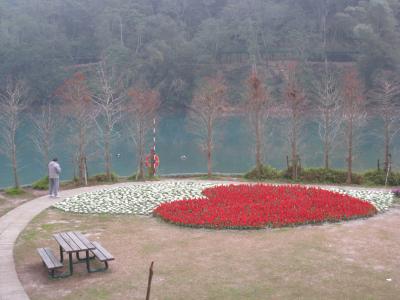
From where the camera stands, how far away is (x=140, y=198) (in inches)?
677

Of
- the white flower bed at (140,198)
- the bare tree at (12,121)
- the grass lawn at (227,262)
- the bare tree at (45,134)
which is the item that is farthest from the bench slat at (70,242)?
the bare tree at (45,134)

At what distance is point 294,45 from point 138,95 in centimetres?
4391

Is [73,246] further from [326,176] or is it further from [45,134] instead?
[326,176]

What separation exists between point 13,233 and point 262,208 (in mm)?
6796

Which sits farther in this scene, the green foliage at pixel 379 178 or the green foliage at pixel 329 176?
the green foliage at pixel 329 176

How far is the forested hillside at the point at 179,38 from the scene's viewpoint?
194 ft

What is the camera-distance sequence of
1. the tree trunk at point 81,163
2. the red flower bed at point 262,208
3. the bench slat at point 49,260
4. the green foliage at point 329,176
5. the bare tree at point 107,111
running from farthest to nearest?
the bare tree at point 107,111
the green foliage at point 329,176
the tree trunk at point 81,163
the red flower bed at point 262,208
the bench slat at point 49,260

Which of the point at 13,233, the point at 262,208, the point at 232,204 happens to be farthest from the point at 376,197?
the point at 13,233

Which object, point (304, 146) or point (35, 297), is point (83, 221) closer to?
point (35, 297)

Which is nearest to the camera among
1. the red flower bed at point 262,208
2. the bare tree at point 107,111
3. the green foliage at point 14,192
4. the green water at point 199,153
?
the red flower bed at point 262,208

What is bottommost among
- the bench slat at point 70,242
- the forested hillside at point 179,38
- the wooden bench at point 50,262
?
the wooden bench at point 50,262

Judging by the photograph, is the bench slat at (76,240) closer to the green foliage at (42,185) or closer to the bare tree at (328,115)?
the green foliage at (42,185)

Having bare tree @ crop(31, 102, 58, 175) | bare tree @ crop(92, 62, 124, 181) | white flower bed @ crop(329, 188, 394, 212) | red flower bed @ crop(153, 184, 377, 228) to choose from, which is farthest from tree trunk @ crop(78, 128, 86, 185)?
white flower bed @ crop(329, 188, 394, 212)

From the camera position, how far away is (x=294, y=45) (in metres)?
63.7
